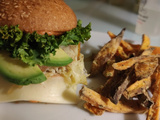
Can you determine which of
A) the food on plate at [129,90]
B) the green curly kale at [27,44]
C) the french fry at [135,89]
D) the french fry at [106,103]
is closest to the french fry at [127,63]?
the food on plate at [129,90]

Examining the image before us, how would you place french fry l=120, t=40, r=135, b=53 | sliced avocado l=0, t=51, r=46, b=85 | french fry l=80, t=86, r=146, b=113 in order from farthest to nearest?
french fry l=120, t=40, r=135, b=53
french fry l=80, t=86, r=146, b=113
sliced avocado l=0, t=51, r=46, b=85

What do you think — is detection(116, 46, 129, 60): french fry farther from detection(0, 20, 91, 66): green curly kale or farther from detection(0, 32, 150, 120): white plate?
detection(0, 20, 91, 66): green curly kale

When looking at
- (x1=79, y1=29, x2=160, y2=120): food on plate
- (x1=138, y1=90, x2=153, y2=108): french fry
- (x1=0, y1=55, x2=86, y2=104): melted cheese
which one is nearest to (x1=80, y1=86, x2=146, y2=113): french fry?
(x1=79, y1=29, x2=160, y2=120): food on plate

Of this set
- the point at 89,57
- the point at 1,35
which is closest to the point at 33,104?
the point at 1,35

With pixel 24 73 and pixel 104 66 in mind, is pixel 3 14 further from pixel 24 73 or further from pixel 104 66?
pixel 104 66

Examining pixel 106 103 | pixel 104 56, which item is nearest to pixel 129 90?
pixel 106 103

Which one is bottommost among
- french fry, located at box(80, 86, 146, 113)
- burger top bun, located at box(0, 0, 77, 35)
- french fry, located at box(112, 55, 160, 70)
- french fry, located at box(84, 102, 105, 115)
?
french fry, located at box(84, 102, 105, 115)
